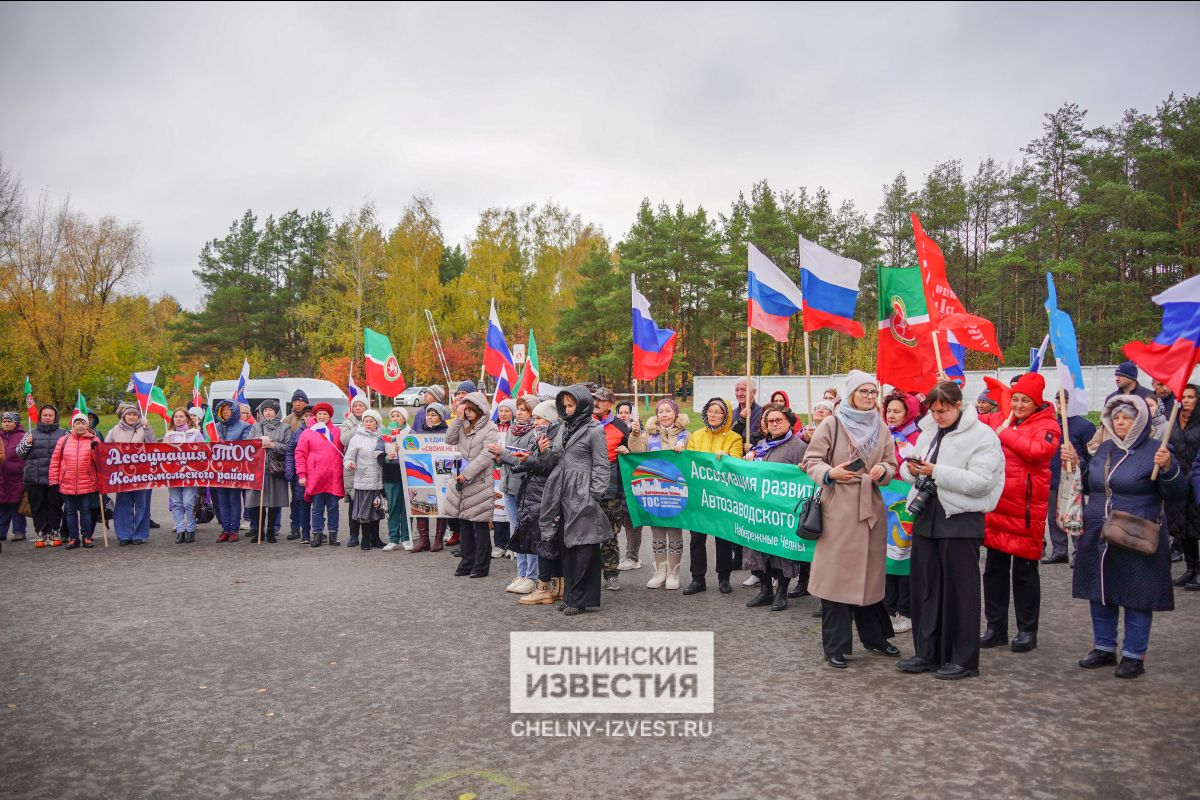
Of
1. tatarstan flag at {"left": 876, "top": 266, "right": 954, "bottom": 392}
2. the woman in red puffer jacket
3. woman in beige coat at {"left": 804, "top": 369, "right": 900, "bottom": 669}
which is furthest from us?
tatarstan flag at {"left": 876, "top": 266, "right": 954, "bottom": 392}

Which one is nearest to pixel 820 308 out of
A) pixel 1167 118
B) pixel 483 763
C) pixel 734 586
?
pixel 734 586

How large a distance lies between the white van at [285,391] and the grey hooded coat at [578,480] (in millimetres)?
22925

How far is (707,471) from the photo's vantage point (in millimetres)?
Result: 8203

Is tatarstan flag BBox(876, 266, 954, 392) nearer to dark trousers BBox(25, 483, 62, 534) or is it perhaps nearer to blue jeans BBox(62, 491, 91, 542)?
blue jeans BBox(62, 491, 91, 542)

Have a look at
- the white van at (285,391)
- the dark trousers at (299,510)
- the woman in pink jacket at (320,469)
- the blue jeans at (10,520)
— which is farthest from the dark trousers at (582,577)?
the white van at (285,391)

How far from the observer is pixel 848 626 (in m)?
5.94

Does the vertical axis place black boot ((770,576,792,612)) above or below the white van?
below

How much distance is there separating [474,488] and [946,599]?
5179mm

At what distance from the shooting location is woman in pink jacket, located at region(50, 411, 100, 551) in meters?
11.6

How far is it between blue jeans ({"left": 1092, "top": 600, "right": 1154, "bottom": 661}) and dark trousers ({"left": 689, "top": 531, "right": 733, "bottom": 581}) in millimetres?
3423

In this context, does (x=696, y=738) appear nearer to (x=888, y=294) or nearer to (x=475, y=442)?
(x=475, y=442)

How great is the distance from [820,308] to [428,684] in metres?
5.99

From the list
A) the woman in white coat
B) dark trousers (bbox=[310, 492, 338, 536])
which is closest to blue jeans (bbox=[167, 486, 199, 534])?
dark trousers (bbox=[310, 492, 338, 536])

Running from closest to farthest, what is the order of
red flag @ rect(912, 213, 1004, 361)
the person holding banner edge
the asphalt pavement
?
the asphalt pavement → the person holding banner edge → red flag @ rect(912, 213, 1004, 361)
